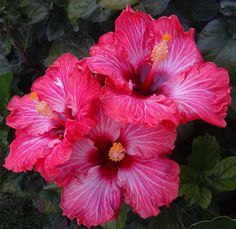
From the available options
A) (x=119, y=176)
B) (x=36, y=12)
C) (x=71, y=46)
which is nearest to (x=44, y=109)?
(x=119, y=176)

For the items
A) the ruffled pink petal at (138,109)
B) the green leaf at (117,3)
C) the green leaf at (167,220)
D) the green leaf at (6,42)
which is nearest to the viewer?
the ruffled pink petal at (138,109)

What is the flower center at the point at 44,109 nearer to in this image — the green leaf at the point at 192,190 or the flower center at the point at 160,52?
the flower center at the point at 160,52

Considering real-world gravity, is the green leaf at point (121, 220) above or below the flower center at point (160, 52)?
below

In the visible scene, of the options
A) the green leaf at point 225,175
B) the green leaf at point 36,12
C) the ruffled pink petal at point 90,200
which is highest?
the green leaf at point 36,12

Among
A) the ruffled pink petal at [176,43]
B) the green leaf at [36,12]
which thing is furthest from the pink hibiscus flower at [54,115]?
the green leaf at [36,12]

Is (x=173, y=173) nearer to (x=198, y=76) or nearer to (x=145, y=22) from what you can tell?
(x=198, y=76)

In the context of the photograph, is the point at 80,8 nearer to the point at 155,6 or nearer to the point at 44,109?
the point at 155,6
